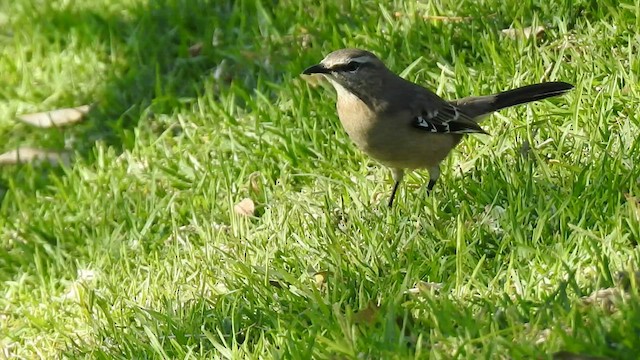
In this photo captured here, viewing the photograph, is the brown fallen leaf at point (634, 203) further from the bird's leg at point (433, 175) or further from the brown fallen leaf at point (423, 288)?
the bird's leg at point (433, 175)

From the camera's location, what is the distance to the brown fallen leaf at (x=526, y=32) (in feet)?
24.7

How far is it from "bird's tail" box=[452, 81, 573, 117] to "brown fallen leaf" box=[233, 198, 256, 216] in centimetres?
141

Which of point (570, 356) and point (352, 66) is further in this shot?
point (352, 66)

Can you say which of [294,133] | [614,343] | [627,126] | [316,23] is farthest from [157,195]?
[614,343]

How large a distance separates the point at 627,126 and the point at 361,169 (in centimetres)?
171

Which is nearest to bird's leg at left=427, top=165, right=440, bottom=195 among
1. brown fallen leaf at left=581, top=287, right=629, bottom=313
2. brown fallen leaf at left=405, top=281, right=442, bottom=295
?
brown fallen leaf at left=405, top=281, right=442, bottom=295

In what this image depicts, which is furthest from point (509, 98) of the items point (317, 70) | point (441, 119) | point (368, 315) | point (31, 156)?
point (31, 156)

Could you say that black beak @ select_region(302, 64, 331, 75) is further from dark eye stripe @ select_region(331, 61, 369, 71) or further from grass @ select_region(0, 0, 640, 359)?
grass @ select_region(0, 0, 640, 359)

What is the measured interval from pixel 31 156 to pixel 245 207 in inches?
90.4

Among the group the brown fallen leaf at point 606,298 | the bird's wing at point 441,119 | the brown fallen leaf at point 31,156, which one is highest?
the bird's wing at point 441,119

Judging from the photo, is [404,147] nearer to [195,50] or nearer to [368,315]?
[368,315]

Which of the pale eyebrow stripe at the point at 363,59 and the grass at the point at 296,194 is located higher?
the pale eyebrow stripe at the point at 363,59

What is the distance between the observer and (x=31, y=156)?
8562mm

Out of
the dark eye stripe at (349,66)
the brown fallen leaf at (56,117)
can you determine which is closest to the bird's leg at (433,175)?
the dark eye stripe at (349,66)
